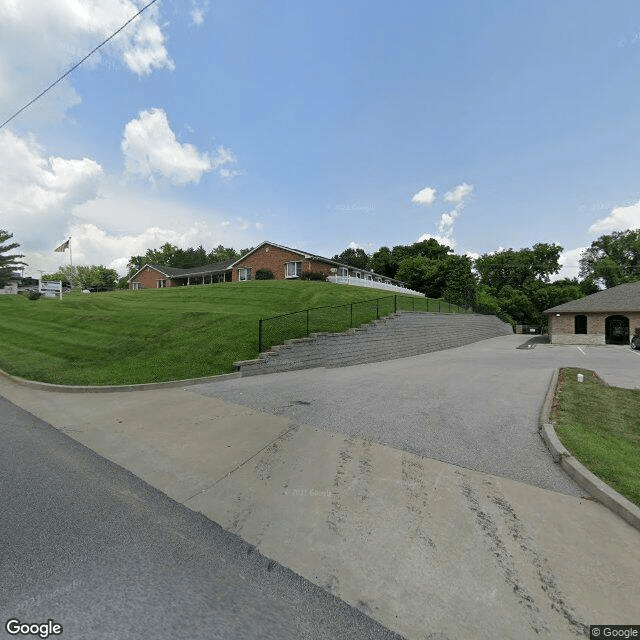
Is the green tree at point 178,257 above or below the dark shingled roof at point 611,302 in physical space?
above

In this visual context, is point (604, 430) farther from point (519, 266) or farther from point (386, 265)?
point (519, 266)

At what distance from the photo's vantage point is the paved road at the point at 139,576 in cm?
208

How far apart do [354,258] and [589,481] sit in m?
76.8

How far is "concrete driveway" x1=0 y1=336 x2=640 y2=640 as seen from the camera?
228 cm

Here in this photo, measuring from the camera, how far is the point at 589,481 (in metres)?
3.69

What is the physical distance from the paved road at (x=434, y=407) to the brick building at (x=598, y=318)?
20768mm

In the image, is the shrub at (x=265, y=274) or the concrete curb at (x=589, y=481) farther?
the shrub at (x=265, y=274)

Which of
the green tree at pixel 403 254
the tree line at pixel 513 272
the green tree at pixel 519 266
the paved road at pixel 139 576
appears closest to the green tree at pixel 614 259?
the tree line at pixel 513 272

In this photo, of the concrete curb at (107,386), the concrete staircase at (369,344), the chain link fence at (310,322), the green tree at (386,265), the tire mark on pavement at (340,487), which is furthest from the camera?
the green tree at (386,265)

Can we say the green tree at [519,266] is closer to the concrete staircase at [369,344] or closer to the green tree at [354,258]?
the green tree at [354,258]

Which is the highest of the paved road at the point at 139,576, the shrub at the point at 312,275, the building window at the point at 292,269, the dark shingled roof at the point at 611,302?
the building window at the point at 292,269

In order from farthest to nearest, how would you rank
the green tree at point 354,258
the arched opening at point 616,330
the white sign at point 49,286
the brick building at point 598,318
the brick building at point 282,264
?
the green tree at point 354,258 → the brick building at point 282,264 → the white sign at point 49,286 → the arched opening at point 616,330 → the brick building at point 598,318

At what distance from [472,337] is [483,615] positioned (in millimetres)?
27023

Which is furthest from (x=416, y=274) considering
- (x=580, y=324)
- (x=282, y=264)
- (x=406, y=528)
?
(x=406, y=528)
